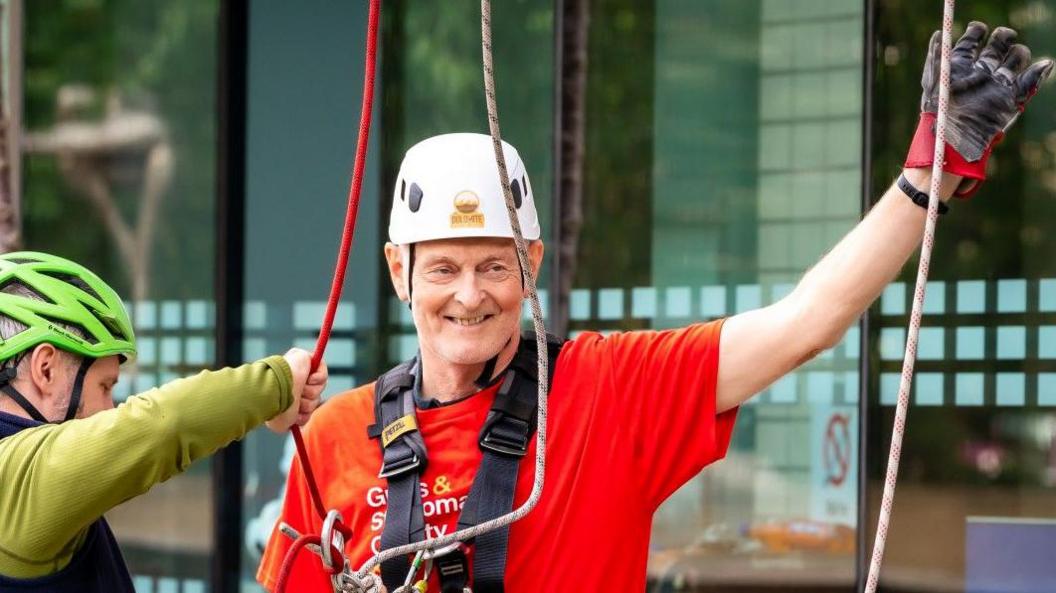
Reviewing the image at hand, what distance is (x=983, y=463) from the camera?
5.44m

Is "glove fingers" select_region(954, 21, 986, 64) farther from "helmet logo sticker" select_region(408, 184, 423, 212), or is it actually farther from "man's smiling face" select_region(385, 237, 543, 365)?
"helmet logo sticker" select_region(408, 184, 423, 212)

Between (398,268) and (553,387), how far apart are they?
0.38m

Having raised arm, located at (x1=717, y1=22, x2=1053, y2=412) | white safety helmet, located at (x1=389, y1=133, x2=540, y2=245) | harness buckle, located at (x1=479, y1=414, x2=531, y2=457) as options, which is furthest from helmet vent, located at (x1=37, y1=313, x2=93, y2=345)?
raised arm, located at (x1=717, y1=22, x2=1053, y2=412)

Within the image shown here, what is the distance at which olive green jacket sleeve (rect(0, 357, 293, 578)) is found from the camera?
6.55ft

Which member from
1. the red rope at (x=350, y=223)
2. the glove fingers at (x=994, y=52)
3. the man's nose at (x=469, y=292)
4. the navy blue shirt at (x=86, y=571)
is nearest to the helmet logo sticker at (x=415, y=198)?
the man's nose at (x=469, y=292)

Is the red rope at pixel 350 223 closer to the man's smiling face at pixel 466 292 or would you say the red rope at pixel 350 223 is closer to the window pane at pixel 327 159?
the man's smiling face at pixel 466 292

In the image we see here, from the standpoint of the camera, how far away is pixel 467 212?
2.45 meters

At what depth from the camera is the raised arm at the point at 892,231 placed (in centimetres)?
207

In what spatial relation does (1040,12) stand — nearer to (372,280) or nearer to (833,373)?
(833,373)

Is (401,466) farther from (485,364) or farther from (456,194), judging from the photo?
(456,194)

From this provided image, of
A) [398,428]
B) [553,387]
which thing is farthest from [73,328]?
[553,387]

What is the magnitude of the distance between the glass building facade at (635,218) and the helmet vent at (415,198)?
3480 mm

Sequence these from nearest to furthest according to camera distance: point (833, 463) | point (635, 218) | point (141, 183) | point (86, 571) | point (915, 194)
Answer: point (915, 194), point (86, 571), point (833, 463), point (635, 218), point (141, 183)

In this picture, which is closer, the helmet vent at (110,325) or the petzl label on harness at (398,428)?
the helmet vent at (110,325)
